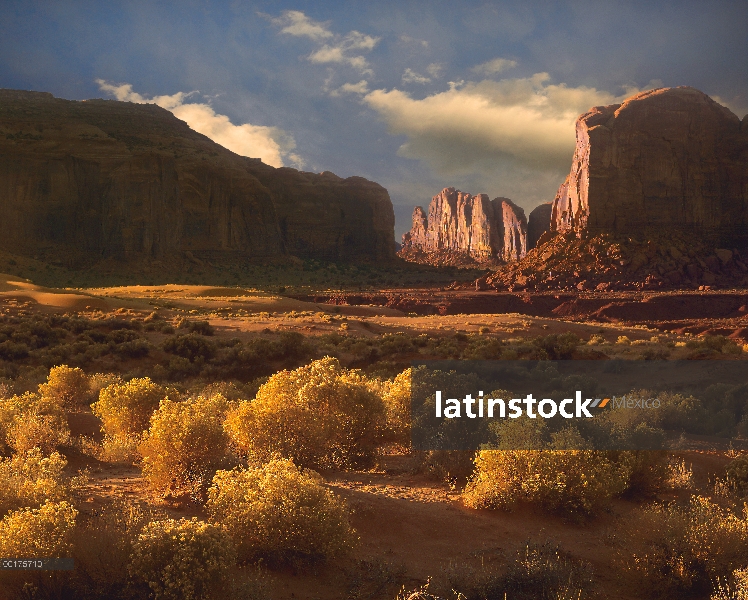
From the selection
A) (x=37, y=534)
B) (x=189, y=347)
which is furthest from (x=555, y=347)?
(x=37, y=534)

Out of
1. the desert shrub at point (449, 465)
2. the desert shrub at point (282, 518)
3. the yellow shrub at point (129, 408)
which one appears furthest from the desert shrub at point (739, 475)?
the yellow shrub at point (129, 408)

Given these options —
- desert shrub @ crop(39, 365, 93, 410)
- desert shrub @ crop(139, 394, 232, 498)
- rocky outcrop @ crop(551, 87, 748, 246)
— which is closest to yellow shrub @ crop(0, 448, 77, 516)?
desert shrub @ crop(139, 394, 232, 498)

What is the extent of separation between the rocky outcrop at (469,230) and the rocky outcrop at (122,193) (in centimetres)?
4858

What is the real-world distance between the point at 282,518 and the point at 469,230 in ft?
483

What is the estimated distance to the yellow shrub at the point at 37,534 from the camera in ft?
14.4

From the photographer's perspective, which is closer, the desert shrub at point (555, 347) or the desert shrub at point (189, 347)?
the desert shrub at point (189, 347)

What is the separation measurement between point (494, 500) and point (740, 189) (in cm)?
7620

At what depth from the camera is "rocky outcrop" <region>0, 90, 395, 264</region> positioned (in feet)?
240

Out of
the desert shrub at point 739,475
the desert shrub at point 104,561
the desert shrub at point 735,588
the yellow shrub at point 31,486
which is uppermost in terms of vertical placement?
the yellow shrub at point 31,486

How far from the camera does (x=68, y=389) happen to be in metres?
13.7

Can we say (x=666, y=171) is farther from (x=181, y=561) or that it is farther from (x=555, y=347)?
(x=181, y=561)

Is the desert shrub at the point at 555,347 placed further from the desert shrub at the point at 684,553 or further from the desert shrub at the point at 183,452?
the desert shrub at the point at 183,452

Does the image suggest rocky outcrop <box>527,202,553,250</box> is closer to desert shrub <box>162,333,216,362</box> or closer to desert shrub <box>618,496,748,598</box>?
desert shrub <box>162,333,216,362</box>

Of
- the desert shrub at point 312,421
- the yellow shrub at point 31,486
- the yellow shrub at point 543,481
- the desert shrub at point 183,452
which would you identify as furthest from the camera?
the desert shrub at point 312,421
